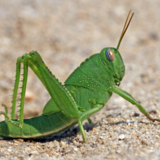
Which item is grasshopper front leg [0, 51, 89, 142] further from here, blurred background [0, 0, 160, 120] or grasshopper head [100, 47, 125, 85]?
blurred background [0, 0, 160, 120]

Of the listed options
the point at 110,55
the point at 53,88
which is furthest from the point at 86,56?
the point at 53,88

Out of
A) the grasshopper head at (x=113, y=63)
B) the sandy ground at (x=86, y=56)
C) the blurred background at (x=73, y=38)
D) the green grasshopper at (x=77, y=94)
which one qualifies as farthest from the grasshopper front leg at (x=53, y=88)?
the blurred background at (x=73, y=38)

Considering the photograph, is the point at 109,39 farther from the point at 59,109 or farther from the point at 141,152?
the point at 141,152

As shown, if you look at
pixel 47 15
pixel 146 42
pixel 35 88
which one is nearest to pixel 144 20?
pixel 146 42

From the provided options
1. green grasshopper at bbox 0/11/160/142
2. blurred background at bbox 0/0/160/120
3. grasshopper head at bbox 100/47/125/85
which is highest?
blurred background at bbox 0/0/160/120

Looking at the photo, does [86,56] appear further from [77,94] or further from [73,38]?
[77,94]

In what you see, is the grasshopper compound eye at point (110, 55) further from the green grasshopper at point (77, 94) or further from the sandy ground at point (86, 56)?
the sandy ground at point (86, 56)

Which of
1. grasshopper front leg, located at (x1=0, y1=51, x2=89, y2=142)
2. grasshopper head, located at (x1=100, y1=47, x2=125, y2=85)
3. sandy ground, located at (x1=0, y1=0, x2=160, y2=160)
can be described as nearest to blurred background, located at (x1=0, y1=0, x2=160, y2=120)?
sandy ground, located at (x1=0, y1=0, x2=160, y2=160)
